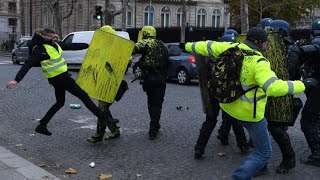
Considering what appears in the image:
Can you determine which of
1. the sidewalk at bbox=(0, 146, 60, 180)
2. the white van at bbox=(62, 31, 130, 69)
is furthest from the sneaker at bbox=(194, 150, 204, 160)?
the white van at bbox=(62, 31, 130, 69)

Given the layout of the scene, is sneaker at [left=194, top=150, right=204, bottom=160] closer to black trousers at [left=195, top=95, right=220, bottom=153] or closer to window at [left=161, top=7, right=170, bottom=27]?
black trousers at [left=195, top=95, right=220, bottom=153]

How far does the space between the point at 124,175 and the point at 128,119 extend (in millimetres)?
3577

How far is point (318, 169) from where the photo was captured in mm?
5859

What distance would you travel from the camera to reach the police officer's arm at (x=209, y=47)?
4.82 m

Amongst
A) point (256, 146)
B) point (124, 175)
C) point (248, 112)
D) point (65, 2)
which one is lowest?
point (124, 175)

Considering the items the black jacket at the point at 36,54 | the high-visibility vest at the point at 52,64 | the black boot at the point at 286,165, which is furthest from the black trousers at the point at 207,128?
the black jacket at the point at 36,54

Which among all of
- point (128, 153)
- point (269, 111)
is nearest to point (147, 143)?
point (128, 153)

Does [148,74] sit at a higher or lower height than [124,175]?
higher

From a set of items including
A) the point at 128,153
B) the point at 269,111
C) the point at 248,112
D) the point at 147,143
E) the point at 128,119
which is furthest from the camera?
the point at 128,119

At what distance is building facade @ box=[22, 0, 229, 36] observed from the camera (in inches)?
2325

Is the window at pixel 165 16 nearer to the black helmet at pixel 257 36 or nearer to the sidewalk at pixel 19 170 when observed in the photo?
the sidewalk at pixel 19 170

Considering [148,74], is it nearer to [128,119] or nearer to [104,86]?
[104,86]

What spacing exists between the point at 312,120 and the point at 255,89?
6.14 ft

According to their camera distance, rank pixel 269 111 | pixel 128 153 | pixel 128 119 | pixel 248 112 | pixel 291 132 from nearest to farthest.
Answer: pixel 248 112 < pixel 269 111 < pixel 128 153 < pixel 291 132 < pixel 128 119
